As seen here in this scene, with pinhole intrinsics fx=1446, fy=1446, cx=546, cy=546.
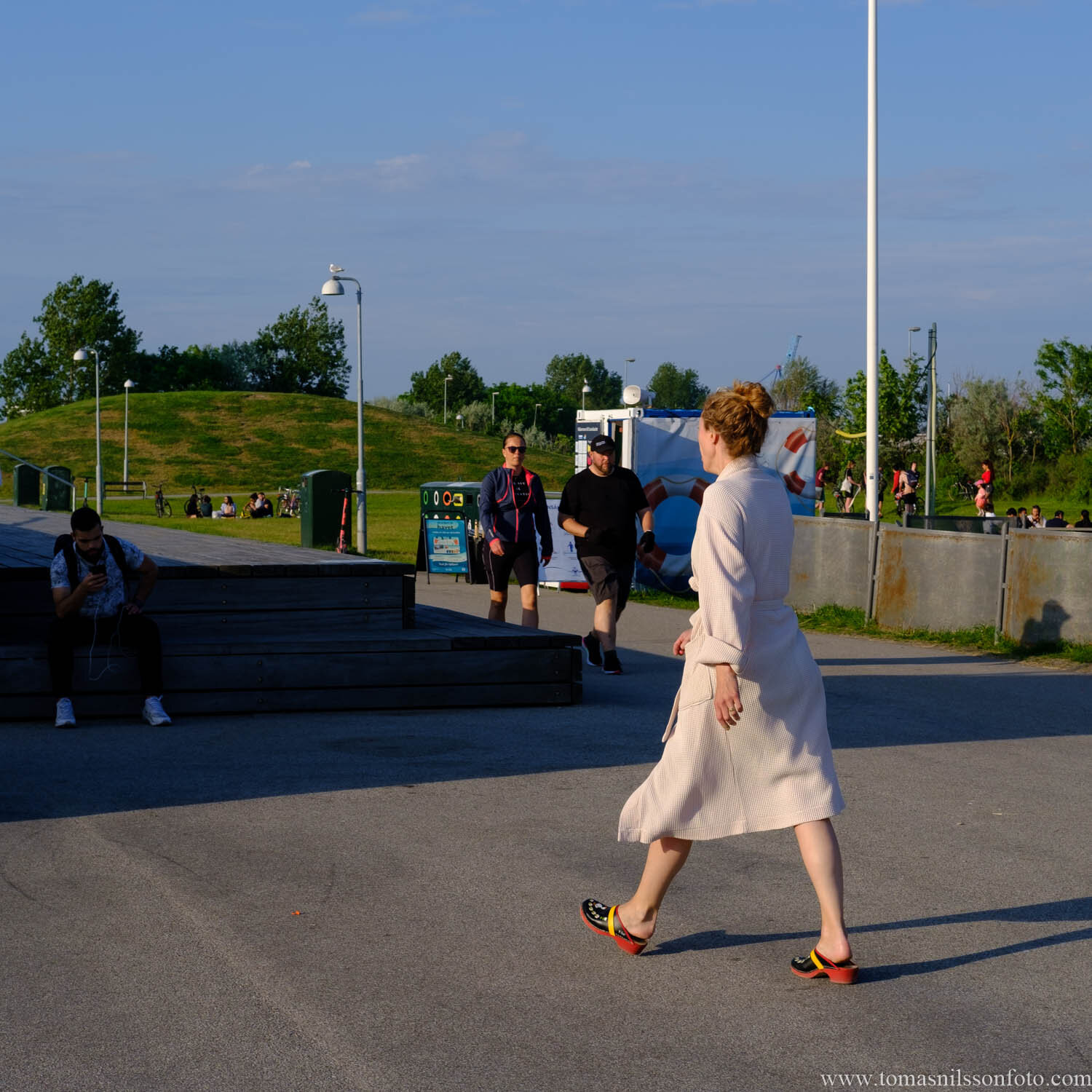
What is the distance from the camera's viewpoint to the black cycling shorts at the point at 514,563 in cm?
1134

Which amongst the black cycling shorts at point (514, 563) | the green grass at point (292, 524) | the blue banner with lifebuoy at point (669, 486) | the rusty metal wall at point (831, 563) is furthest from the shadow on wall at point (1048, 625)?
the green grass at point (292, 524)

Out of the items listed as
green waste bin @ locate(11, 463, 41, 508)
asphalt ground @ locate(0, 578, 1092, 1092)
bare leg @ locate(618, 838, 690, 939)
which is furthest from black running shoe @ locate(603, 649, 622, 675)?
green waste bin @ locate(11, 463, 41, 508)

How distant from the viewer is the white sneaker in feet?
28.2

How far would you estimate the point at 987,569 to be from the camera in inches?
537

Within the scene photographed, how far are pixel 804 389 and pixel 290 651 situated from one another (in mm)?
87498

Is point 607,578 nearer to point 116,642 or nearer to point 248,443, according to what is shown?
point 116,642

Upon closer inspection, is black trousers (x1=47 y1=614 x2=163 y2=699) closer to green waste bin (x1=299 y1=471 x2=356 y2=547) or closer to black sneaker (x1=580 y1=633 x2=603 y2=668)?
black sneaker (x1=580 y1=633 x2=603 y2=668)

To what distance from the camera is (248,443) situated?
87250mm

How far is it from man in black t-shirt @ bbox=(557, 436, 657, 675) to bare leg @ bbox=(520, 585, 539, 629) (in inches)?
20.7

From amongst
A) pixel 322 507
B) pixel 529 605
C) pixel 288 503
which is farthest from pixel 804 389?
pixel 529 605

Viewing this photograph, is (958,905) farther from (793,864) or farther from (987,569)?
(987,569)

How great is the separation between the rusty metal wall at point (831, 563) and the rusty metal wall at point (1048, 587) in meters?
2.30

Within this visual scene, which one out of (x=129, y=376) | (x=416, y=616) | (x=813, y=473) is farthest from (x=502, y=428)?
(x=416, y=616)

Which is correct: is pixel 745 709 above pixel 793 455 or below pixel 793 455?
below
